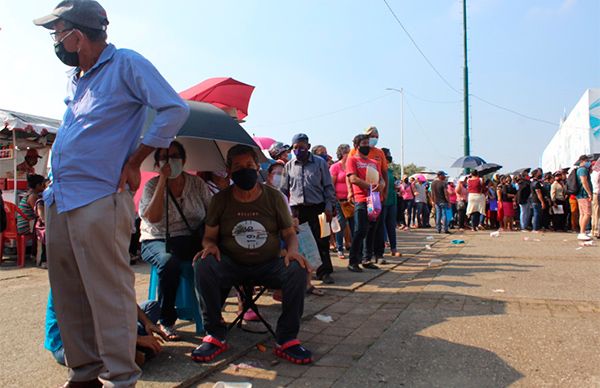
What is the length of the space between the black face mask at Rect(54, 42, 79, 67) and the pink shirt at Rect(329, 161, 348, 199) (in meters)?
6.25

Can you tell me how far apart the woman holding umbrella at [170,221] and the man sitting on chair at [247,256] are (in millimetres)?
338

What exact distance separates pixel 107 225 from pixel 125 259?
0.71 ft

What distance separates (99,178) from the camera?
247 cm

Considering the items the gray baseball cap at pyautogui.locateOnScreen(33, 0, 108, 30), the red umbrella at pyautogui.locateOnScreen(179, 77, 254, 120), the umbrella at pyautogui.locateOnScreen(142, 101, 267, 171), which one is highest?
the red umbrella at pyautogui.locateOnScreen(179, 77, 254, 120)

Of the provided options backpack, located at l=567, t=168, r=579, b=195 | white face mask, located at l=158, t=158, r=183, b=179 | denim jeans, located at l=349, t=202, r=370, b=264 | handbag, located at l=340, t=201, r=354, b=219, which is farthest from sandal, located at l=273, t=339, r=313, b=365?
backpack, located at l=567, t=168, r=579, b=195

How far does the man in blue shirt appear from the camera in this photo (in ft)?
8.06

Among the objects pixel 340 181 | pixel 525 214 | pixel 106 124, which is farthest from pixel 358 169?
pixel 525 214

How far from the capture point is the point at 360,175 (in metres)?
7.18

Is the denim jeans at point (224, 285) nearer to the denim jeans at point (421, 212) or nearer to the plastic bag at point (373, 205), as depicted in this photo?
the plastic bag at point (373, 205)

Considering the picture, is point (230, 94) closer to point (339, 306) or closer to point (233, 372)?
point (339, 306)

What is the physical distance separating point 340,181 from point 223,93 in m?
A: 3.81

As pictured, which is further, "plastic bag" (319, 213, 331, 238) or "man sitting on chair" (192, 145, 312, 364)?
"plastic bag" (319, 213, 331, 238)

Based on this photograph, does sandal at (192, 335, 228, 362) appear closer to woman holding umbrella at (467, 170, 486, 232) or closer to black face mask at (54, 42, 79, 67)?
black face mask at (54, 42, 79, 67)

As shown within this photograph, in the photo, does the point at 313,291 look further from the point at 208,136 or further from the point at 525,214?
the point at 525,214
